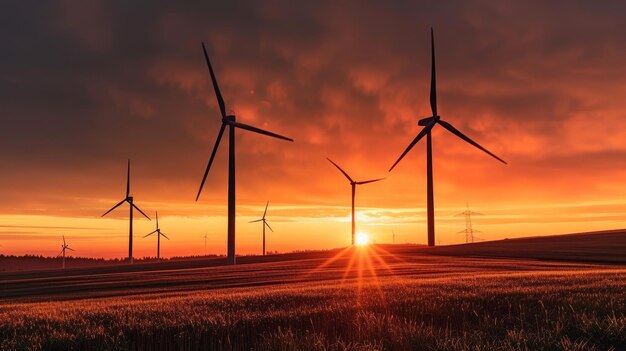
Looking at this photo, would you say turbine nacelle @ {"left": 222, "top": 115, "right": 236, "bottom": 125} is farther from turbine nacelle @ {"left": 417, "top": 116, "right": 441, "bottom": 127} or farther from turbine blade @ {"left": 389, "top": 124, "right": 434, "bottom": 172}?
turbine nacelle @ {"left": 417, "top": 116, "right": 441, "bottom": 127}

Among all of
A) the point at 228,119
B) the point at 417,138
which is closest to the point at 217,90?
the point at 228,119

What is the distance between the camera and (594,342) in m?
9.57

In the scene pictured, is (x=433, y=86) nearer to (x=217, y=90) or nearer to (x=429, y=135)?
(x=429, y=135)

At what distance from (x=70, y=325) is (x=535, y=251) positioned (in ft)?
244

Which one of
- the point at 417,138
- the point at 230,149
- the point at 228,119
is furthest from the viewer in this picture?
the point at 417,138

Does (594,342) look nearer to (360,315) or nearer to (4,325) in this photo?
(360,315)

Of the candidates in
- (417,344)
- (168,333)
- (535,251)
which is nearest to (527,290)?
(417,344)

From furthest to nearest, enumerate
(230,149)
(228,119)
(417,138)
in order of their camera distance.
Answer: (417,138)
(228,119)
(230,149)

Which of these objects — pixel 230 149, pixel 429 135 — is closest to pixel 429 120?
pixel 429 135

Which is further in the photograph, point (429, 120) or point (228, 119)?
point (429, 120)

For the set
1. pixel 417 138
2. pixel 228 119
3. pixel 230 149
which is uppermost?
pixel 228 119

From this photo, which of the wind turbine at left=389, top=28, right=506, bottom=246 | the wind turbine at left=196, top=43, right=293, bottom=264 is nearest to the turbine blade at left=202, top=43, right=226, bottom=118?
the wind turbine at left=196, top=43, right=293, bottom=264

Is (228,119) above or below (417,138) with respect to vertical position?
above

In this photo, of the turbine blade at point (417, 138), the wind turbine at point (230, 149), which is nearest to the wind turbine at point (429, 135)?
the turbine blade at point (417, 138)
